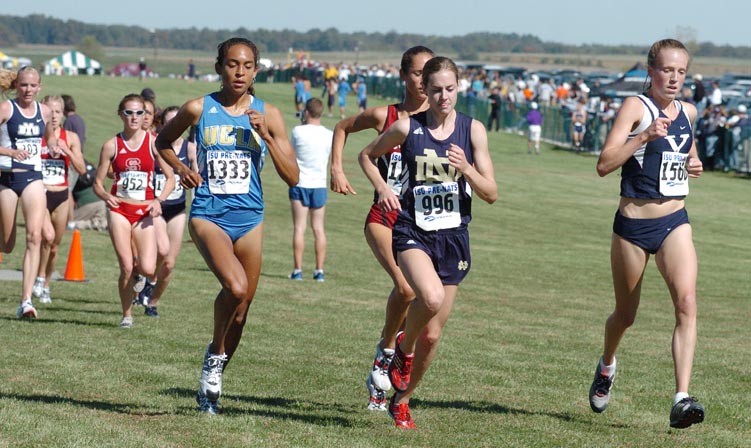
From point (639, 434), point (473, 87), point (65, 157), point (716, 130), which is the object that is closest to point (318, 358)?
point (639, 434)

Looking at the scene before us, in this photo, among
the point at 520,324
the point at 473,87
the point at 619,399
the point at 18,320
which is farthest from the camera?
the point at 473,87

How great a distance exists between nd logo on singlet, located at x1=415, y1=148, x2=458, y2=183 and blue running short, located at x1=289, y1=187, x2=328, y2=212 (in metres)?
9.33

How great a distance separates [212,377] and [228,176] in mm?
1194

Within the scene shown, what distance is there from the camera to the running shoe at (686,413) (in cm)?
707

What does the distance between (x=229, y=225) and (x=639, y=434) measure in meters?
2.70

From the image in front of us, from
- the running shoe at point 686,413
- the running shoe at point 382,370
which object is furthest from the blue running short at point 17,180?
the running shoe at point 686,413

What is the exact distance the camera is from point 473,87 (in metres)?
64.4

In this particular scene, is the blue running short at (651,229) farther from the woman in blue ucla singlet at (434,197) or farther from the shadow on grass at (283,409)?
the shadow on grass at (283,409)

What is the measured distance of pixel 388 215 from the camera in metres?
8.51

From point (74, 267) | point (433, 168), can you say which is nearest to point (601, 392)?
point (433, 168)

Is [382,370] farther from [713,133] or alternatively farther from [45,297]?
[713,133]

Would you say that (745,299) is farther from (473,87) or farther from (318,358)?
(473,87)

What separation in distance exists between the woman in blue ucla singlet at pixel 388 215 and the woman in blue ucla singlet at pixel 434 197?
0.75 meters

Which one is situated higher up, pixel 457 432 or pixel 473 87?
pixel 457 432
